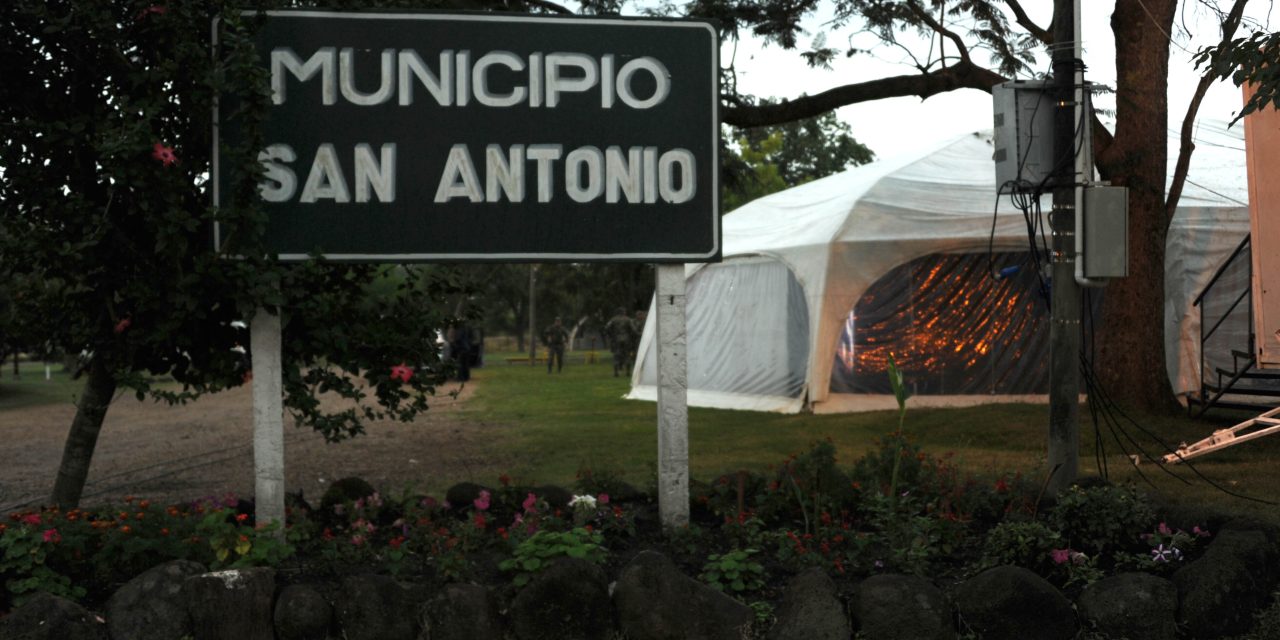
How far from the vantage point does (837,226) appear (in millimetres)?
18391

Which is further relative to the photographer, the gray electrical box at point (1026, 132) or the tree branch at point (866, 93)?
the tree branch at point (866, 93)

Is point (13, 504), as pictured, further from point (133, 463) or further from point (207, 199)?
point (207, 199)

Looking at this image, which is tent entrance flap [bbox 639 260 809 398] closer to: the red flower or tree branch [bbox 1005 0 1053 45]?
tree branch [bbox 1005 0 1053 45]

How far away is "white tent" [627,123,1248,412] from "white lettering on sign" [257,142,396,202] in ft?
40.3

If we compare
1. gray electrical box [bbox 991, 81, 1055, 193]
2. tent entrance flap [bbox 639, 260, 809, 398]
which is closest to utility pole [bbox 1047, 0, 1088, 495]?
gray electrical box [bbox 991, 81, 1055, 193]

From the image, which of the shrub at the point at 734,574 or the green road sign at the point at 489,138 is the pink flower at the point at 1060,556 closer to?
the shrub at the point at 734,574

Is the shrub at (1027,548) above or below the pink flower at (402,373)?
below

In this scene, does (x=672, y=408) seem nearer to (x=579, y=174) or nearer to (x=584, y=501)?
(x=584, y=501)

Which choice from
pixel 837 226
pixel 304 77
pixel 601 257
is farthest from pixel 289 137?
pixel 837 226

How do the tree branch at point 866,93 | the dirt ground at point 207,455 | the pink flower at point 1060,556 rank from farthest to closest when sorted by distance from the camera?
the tree branch at point 866,93 → the dirt ground at point 207,455 → the pink flower at point 1060,556

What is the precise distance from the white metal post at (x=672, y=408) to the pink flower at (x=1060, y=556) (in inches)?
71.6

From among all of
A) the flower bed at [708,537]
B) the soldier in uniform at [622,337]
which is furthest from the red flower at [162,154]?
the soldier in uniform at [622,337]

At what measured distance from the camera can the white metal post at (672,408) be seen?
665 cm

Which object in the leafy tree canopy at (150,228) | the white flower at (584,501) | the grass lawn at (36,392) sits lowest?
the grass lawn at (36,392)
